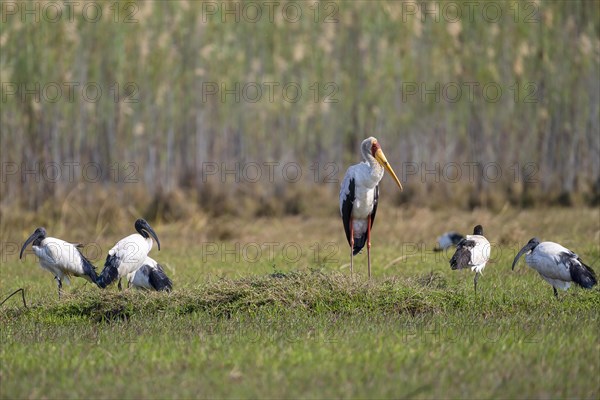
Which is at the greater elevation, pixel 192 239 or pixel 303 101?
pixel 303 101

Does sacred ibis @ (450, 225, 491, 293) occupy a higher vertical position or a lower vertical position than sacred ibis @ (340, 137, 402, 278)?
lower

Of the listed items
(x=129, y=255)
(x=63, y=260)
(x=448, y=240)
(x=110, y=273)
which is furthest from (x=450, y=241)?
(x=63, y=260)

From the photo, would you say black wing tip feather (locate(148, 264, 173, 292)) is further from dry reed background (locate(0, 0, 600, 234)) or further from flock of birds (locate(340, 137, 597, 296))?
dry reed background (locate(0, 0, 600, 234))

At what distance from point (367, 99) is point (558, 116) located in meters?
3.26

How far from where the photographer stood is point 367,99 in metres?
17.6

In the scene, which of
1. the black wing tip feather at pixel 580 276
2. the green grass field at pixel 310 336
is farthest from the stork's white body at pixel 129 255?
the black wing tip feather at pixel 580 276

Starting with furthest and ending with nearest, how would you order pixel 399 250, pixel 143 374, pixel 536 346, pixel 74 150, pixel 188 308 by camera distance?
pixel 74 150
pixel 399 250
pixel 188 308
pixel 536 346
pixel 143 374

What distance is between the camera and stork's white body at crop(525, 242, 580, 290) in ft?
28.1

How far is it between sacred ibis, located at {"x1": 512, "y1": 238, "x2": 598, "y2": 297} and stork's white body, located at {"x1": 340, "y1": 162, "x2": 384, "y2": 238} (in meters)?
2.37

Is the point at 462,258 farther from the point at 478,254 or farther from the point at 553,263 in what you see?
the point at 553,263

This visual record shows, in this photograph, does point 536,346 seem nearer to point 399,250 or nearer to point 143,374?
point 143,374

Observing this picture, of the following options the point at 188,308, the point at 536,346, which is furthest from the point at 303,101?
the point at 536,346

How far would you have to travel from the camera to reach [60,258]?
31.1ft

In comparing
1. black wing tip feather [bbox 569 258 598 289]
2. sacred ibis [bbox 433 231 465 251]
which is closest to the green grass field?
black wing tip feather [bbox 569 258 598 289]
